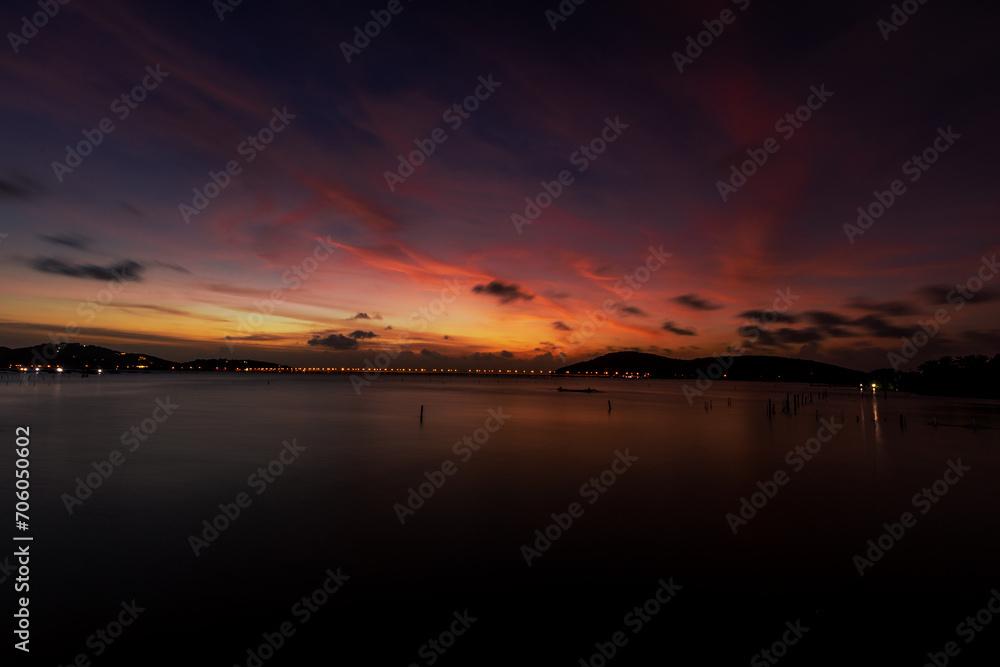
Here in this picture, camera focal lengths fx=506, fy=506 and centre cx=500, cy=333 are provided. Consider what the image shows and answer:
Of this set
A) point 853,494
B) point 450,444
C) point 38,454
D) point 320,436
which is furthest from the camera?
point 320,436

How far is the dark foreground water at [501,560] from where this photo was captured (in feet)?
28.9

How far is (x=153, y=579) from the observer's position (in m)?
11.0

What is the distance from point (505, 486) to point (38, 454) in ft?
80.0

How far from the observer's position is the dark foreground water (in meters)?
8.80

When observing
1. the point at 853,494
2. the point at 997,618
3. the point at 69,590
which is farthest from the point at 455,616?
the point at 853,494

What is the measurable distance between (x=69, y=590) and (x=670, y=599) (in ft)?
40.7

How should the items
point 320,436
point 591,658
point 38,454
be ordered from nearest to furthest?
point 591,658 → point 38,454 → point 320,436

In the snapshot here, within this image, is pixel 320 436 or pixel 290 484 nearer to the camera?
pixel 290 484

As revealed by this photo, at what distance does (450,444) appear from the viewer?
3306 centimetres

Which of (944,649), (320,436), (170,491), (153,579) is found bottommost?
(944,649)

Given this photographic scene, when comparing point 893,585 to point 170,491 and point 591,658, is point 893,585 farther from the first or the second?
point 170,491

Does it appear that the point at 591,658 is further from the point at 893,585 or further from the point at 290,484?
the point at 290,484

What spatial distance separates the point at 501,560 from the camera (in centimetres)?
1254

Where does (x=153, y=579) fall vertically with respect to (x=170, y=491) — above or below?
below
